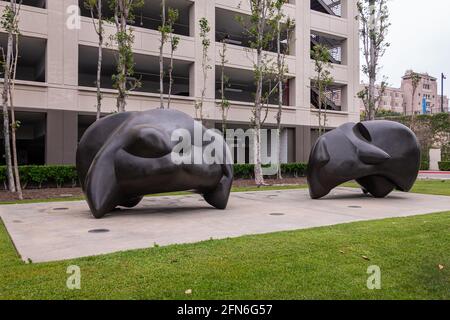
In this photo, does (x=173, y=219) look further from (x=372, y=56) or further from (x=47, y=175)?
(x=372, y=56)

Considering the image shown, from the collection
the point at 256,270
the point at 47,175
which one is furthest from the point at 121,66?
the point at 256,270

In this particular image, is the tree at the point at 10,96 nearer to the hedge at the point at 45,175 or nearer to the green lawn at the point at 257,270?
the hedge at the point at 45,175

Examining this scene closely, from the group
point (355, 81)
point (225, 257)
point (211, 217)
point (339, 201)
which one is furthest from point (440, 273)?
point (355, 81)

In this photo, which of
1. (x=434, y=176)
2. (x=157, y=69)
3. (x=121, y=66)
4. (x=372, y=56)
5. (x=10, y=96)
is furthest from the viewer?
(x=434, y=176)

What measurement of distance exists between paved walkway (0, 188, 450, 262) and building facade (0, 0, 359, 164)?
9.80 m

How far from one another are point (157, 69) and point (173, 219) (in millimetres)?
18720

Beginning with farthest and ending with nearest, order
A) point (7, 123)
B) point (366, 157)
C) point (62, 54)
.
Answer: point (62, 54), point (7, 123), point (366, 157)

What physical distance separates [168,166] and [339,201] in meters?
6.67

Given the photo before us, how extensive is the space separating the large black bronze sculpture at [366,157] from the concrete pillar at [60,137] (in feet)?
43.8

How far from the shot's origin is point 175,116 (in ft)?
35.1

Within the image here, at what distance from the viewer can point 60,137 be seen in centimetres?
2100

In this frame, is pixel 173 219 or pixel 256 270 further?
pixel 173 219

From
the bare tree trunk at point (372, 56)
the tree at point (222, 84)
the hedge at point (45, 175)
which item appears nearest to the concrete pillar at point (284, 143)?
the tree at point (222, 84)
